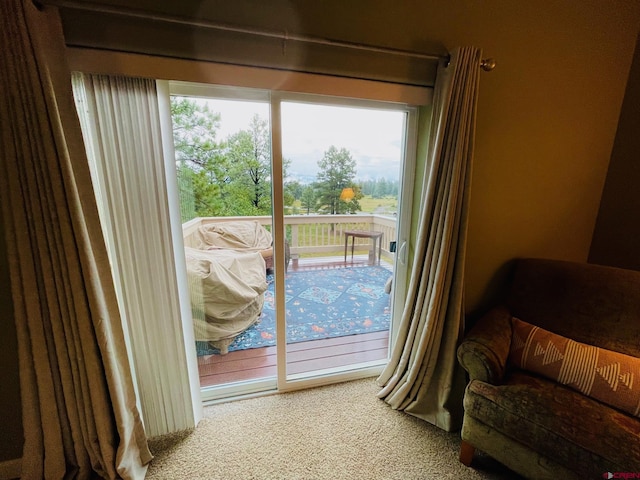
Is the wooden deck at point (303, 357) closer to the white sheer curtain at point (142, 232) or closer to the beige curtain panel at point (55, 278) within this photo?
the white sheer curtain at point (142, 232)

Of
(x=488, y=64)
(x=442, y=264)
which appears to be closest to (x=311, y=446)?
(x=442, y=264)

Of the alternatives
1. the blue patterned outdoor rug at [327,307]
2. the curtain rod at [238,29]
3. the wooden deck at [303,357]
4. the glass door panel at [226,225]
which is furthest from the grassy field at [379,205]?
the curtain rod at [238,29]

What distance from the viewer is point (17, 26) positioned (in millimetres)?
920

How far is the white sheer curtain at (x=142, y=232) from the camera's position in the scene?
1.16 metres

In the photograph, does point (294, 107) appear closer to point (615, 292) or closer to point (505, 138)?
point (505, 138)

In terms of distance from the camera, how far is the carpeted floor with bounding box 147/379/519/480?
134cm

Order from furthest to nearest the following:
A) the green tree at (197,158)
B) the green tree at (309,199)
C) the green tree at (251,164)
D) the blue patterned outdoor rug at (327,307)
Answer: the blue patterned outdoor rug at (327,307) → the green tree at (309,199) → the green tree at (251,164) → the green tree at (197,158)

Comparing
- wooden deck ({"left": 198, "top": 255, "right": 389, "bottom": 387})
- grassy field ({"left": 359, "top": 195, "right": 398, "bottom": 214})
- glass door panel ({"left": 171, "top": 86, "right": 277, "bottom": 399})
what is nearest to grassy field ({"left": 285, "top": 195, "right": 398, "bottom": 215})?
grassy field ({"left": 359, "top": 195, "right": 398, "bottom": 214})

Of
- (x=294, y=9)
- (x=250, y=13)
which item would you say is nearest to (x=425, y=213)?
(x=294, y=9)

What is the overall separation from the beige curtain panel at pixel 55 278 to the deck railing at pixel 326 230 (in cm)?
73

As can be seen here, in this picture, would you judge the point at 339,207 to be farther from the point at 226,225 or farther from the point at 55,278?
the point at 55,278

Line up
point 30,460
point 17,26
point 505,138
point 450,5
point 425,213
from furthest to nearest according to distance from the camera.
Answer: point 505,138
point 425,213
point 450,5
point 30,460
point 17,26

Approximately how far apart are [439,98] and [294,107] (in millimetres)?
813

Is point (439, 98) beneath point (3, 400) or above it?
above
